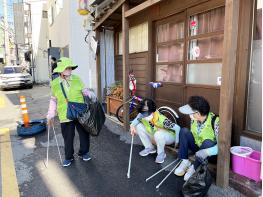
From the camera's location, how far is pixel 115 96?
6.64 m

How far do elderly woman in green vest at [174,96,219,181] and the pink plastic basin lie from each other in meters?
0.29

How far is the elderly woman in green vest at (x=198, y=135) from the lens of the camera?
309cm

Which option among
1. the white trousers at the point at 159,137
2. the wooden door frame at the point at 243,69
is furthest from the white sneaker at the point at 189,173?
the wooden door frame at the point at 243,69

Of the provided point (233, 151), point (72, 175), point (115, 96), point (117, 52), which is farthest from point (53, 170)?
point (117, 52)

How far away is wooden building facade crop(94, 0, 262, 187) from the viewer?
285 cm

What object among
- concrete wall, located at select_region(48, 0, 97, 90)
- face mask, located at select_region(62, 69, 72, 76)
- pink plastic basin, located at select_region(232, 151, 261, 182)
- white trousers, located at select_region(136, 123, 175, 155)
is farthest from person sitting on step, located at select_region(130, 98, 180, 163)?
concrete wall, located at select_region(48, 0, 97, 90)

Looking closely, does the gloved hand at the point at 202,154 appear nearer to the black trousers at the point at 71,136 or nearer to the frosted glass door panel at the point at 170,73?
the black trousers at the point at 71,136

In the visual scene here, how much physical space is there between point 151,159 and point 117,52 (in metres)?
4.72

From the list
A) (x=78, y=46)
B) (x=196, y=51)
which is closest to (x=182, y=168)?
(x=196, y=51)

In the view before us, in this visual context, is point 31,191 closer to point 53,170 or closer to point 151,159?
point 53,170

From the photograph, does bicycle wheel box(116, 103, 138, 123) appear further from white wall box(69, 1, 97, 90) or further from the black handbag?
white wall box(69, 1, 97, 90)

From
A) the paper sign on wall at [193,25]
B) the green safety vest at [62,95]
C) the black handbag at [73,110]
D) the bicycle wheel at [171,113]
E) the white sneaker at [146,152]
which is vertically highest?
the paper sign on wall at [193,25]

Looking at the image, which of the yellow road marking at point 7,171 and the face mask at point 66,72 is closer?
the yellow road marking at point 7,171

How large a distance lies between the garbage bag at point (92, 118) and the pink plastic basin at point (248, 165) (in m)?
2.06
